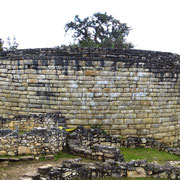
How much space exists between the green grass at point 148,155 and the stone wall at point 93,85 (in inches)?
40.4

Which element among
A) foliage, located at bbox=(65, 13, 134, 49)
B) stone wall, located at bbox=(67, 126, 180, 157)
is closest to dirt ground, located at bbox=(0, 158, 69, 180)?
stone wall, located at bbox=(67, 126, 180, 157)

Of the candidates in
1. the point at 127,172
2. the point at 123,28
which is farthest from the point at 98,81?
the point at 123,28

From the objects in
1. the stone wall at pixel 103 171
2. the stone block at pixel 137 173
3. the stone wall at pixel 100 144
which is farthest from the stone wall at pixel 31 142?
the stone block at pixel 137 173

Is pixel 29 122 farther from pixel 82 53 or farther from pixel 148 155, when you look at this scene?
pixel 148 155

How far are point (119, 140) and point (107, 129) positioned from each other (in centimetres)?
85

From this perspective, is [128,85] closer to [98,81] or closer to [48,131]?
[98,81]

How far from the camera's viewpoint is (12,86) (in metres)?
12.6

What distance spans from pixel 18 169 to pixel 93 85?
225 inches

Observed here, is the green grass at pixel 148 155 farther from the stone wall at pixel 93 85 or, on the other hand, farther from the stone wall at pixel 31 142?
the stone wall at pixel 31 142

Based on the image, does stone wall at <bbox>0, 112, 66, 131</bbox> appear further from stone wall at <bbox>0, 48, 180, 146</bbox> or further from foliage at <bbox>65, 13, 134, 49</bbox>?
foliage at <bbox>65, 13, 134, 49</bbox>

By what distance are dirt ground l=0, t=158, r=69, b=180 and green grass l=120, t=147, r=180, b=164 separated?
3.76 metres

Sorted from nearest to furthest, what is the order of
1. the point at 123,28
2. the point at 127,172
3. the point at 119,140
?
the point at 127,172
the point at 119,140
the point at 123,28

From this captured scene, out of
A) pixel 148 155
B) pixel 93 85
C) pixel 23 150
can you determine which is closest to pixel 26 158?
pixel 23 150

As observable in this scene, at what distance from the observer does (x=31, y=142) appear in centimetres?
820
